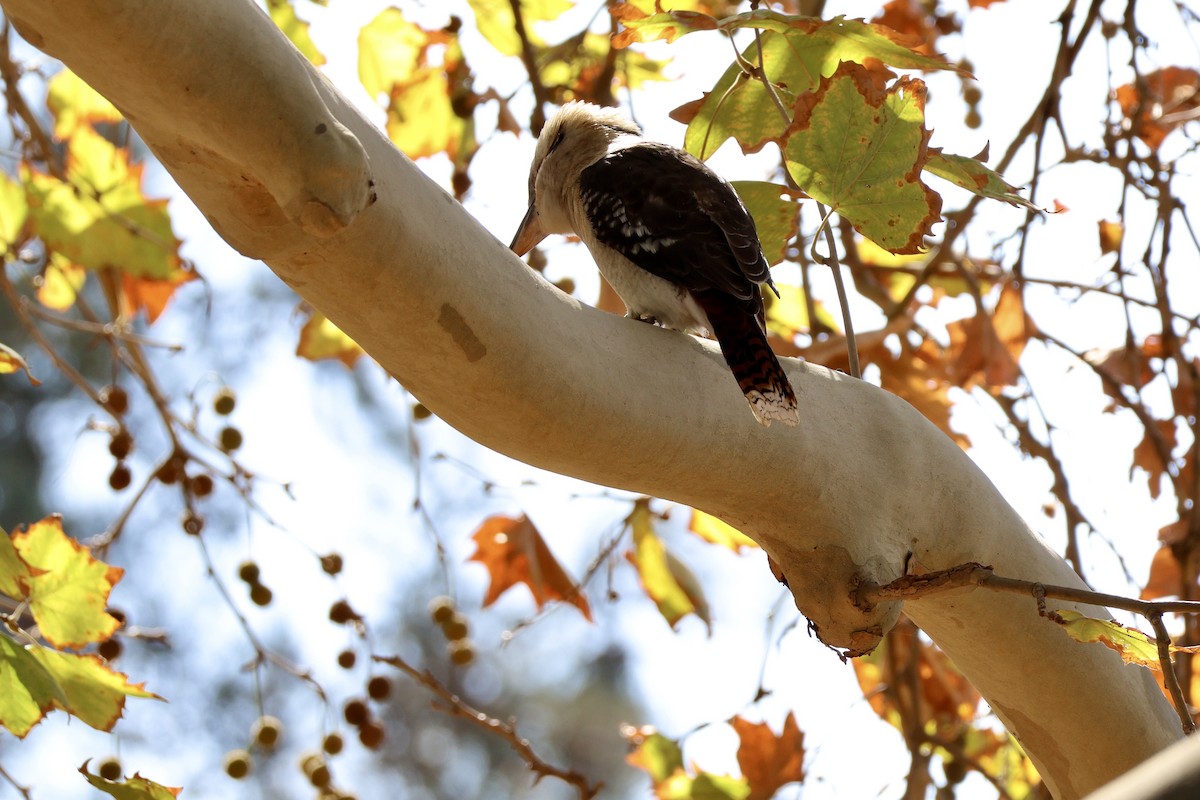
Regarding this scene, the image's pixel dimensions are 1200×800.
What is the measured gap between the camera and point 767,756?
246 cm

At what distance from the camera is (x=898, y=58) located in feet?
5.34

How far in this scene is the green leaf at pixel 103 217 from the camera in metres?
2.34

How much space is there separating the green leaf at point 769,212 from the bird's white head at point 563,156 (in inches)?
22.8

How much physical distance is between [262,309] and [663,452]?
6.66 meters

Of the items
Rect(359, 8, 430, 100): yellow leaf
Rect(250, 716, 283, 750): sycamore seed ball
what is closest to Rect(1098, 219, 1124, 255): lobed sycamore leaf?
Rect(359, 8, 430, 100): yellow leaf

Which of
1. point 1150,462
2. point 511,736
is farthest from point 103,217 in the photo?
point 1150,462

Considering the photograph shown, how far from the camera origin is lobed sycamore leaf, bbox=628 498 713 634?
104 inches

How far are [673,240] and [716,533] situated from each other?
3.13 feet

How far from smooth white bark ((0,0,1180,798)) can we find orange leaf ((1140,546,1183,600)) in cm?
113

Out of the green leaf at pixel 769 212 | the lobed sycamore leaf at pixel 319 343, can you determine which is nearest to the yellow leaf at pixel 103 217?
the lobed sycamore leaf at pixel 319 343

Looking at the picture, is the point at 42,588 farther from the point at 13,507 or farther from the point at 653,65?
the point at 13,507

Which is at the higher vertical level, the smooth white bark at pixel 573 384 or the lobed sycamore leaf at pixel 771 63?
the lobed sycamore leaf at pixel 771 63

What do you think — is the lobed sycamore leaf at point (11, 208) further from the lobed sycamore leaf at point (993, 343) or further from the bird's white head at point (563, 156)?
the lobed sycamore leaf at point (993, 343)

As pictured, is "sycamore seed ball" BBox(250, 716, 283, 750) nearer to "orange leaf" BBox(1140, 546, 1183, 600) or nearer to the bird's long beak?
the bird's long beak
